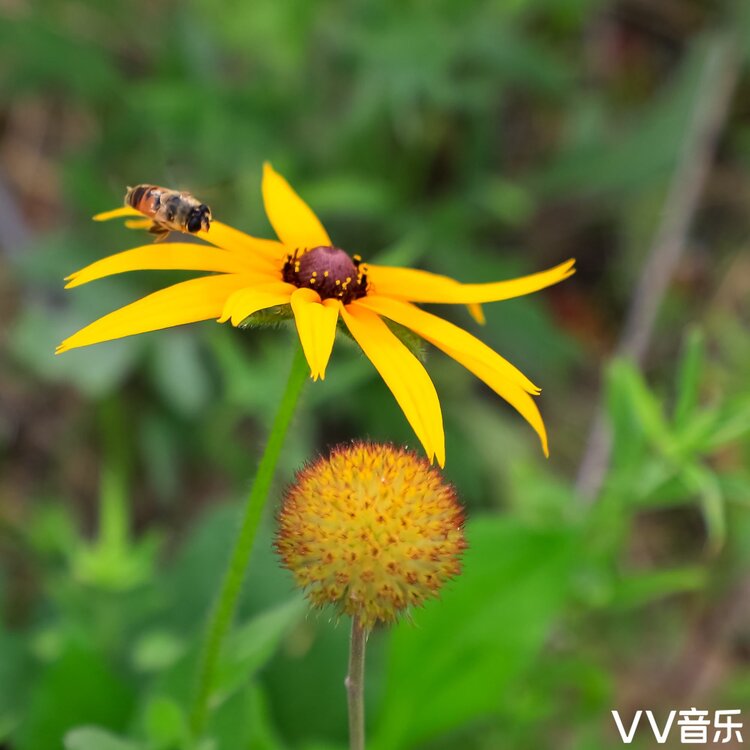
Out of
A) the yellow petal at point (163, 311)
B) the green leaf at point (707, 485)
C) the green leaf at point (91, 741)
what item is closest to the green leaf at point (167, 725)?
the green leaf at point (91, 741)

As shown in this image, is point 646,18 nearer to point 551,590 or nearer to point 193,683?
point 551,590

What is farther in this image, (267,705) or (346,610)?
(267,705)

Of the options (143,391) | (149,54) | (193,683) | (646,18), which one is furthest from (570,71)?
(193,683)

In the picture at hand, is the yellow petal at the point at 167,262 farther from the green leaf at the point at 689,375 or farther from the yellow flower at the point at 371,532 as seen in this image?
the green leaf at the point at 689,375

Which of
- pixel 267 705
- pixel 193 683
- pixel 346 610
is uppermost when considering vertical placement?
pixel 267 705

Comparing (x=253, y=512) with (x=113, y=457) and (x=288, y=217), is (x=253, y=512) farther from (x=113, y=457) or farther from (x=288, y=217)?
(x=113, y=457)

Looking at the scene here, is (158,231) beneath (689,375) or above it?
beneath

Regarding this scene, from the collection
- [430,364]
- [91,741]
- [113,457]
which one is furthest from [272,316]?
[430,364]
